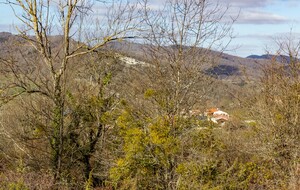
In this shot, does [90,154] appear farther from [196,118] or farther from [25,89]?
[196,118]

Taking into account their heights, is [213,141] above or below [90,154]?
above

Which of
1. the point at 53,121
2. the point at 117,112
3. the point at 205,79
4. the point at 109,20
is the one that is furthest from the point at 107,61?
the point at 205,79

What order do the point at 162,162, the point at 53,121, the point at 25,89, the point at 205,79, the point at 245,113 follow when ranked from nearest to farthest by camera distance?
the point at 162,162
the point at 205,79
the point at 25,89
the point at 53,121
the point at 245,113

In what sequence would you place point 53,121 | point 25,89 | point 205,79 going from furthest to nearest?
point 53,121
point 25,89
point 205,79

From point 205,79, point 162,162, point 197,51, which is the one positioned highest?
point 197,51

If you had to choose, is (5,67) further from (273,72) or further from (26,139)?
(273,72)

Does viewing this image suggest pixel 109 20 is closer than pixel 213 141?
A: No

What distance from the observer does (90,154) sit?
555 inches

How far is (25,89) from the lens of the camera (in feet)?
38.8

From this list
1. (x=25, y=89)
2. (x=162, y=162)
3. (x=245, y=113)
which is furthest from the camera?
(x=245, y=113)

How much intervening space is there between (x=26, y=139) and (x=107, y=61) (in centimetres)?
421

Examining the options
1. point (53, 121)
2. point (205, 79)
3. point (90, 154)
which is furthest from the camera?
point (90, 154)

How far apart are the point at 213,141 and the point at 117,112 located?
2814 mm

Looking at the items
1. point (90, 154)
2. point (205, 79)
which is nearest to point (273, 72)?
point (205, 79)
